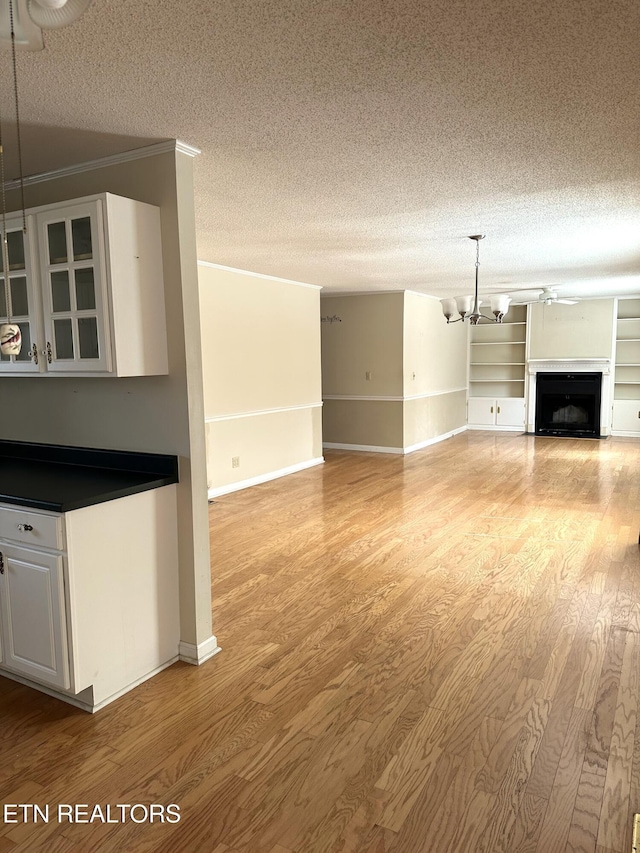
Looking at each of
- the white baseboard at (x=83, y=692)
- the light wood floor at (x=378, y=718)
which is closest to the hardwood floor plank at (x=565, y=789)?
the light wood floor at (x=378, y=718)

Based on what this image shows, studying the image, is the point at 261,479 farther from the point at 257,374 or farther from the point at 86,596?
the point at 86,596

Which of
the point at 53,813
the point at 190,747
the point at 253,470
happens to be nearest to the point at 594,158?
the point at 190,747

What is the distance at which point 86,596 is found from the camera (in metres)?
2.46

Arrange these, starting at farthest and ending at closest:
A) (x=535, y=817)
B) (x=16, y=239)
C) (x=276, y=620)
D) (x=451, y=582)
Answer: (x=451, y=582)
(x=276, y=620)
(x=16, y=239)
(x=535, y=817)

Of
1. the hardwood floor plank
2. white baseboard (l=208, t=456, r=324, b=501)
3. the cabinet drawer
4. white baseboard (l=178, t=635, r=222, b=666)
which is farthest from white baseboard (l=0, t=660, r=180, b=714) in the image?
white baseboard (l=208, t=456, r=324, b=501)

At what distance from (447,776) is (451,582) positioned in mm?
1825

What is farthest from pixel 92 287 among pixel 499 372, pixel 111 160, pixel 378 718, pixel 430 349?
pixel 499 372

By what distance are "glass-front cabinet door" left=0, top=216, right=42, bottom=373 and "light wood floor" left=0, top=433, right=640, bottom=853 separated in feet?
4.89

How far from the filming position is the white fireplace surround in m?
10.2

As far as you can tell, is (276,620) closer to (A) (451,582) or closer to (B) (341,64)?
(A) (451,582)

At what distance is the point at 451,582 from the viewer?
3.87 m

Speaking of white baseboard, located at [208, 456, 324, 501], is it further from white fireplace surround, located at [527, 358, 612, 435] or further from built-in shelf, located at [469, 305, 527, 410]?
white fireplace surround, located at [527, 358, 612, 435]

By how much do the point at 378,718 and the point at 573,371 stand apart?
9273mm

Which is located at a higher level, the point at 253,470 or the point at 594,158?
the point at 594,158
